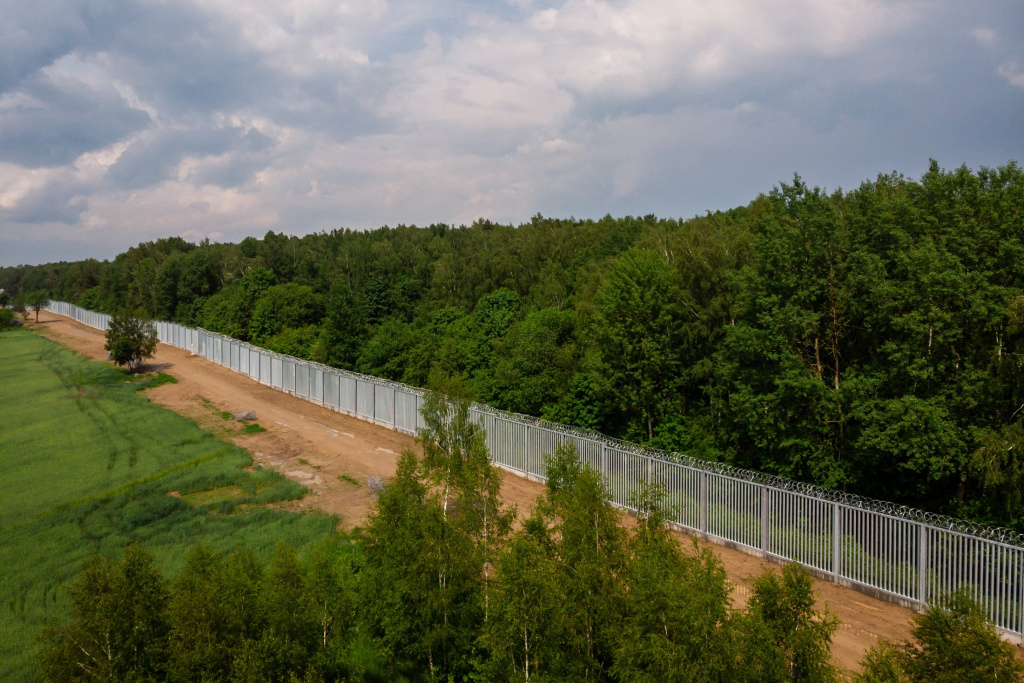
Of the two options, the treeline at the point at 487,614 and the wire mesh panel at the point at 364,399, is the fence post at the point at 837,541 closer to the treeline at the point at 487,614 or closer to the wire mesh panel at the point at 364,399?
the treeline at the point at 487,614

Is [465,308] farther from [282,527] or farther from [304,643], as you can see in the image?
[304,643]

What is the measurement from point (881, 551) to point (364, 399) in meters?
25.1

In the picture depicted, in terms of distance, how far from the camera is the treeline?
741 cm

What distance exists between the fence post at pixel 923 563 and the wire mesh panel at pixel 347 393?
2700 cm

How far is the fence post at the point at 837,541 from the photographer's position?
1530cm

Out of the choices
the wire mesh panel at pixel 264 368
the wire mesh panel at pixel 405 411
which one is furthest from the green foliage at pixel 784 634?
the wire mesh panel at pixel 264 368

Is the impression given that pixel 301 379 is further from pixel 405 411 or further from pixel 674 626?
pixel 674 626

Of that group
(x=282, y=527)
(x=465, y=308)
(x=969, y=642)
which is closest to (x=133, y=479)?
(x=282, y=527)

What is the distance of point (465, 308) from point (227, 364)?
68.6 feet

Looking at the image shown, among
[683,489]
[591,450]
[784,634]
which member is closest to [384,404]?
[591,450]

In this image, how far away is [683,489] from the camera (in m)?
18.9

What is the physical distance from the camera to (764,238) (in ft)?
75.8

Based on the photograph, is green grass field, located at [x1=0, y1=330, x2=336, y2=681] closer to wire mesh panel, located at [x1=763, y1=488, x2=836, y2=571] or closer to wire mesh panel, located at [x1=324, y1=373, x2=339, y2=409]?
wire mesh panel, located at [x1=324, y1=373, x2=339, y2=409]

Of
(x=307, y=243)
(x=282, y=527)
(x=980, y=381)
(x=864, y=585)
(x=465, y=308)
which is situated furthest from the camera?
(x=307, y=243)
